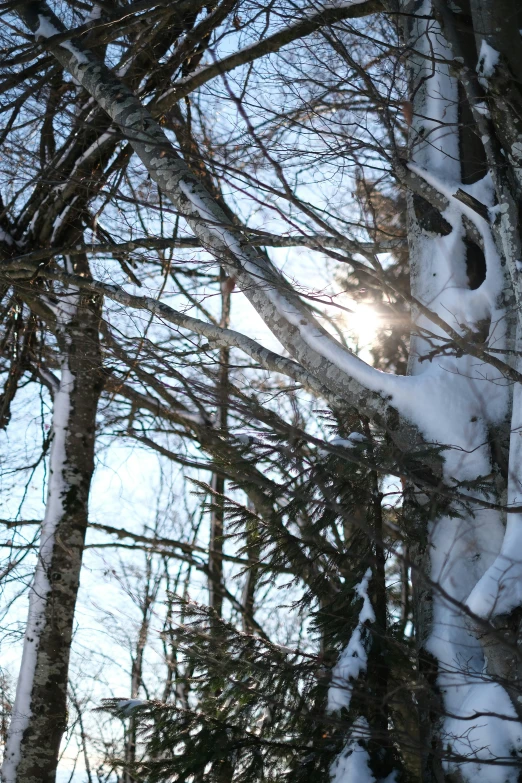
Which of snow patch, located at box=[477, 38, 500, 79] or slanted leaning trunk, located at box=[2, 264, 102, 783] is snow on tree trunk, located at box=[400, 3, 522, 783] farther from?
slanted leaning trunk, located at box=[2, 264, 102, 783]

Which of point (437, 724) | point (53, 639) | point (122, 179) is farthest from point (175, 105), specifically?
point (437, 724)

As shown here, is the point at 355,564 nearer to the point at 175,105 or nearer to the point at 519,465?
the point at 519,465

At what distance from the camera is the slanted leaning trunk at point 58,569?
454 centimetres

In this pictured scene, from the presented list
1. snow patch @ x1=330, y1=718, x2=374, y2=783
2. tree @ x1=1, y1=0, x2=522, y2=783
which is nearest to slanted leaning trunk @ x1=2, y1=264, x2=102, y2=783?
tree @ x1=1, y1=0, x2=522, y2=783

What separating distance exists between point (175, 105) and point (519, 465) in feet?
13.4

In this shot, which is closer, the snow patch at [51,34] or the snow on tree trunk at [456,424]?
the snow on tree trunk at [456,424]

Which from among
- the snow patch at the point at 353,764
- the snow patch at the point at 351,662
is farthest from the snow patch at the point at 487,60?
the snow patch at the point at 353,764

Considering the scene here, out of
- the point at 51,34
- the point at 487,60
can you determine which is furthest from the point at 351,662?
the point at 51,34

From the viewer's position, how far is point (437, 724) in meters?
2.50

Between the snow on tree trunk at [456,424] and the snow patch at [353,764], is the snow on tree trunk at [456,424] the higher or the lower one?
the higher one

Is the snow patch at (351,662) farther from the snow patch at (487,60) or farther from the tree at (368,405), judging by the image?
the snow patch at (487,60)

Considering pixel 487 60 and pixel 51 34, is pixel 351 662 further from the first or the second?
pixel 51 34

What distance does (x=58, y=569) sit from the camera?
505 cm

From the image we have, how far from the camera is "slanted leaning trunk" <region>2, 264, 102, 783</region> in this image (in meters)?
4.54
